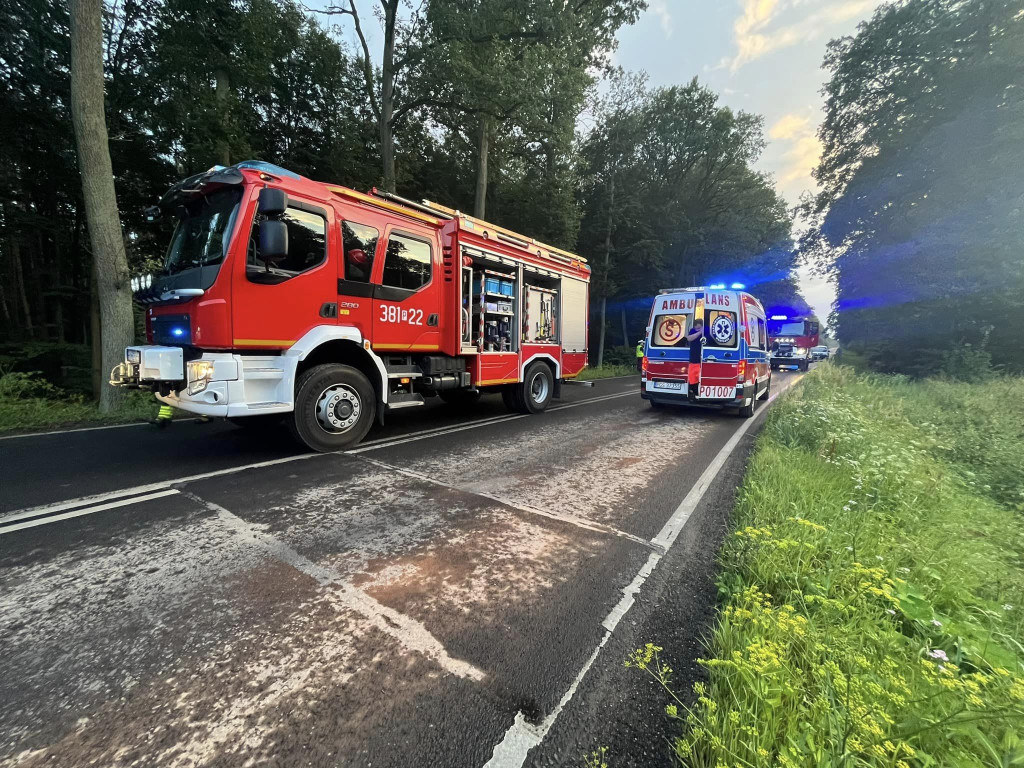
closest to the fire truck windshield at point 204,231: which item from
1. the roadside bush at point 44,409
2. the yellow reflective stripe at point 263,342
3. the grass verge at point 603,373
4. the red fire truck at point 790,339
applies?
the yellow reflective stripe at point 263,342

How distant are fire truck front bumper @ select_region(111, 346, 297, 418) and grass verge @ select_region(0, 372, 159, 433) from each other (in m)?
1.77

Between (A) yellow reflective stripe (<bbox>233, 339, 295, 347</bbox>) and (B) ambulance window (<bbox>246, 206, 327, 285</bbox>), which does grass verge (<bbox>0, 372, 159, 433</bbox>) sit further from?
(B) ambulance window (<bbox>246, 206, 327, 285</bbox>)

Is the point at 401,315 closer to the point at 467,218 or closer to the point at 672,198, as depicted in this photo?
the point at 467,218

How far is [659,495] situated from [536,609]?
2275 millimetres

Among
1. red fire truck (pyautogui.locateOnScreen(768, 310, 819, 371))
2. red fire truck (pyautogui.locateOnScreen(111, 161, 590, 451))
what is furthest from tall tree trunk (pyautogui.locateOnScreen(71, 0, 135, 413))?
red fire truck (pyautogui.locateOnScreen(768, 310, 819, 371))

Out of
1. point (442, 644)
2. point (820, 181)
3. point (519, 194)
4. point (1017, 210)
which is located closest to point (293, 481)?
point (442, 644)

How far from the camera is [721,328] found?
317 inches

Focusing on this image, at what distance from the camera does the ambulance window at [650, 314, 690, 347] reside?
332 inches

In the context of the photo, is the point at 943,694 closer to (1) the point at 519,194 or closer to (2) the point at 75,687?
(2) the point at 75,687

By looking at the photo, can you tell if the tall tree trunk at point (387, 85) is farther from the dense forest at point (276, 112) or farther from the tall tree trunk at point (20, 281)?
the tall tree trunk at point (20, 281)

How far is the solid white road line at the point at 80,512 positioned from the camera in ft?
9.61

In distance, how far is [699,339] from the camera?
26.8 ft

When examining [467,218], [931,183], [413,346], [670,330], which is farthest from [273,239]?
[931,183]

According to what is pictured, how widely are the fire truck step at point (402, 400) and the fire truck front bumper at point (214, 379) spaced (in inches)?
52.8
